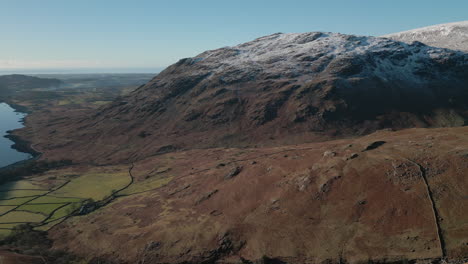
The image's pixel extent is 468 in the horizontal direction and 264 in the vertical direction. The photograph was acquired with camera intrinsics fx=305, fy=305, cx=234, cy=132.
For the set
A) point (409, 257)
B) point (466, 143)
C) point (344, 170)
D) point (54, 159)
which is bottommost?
point (54, 159)

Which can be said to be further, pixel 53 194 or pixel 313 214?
pixel 53 194

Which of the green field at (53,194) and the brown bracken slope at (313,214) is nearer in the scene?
the brown bracken slope at (313,214)

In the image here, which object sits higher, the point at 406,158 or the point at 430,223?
the point at 406,158

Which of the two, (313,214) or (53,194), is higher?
(313,214)

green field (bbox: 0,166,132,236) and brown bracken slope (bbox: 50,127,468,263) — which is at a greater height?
brown bracken slope (bbox: 50,127,468,263)

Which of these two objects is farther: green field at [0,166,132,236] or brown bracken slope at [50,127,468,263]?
green field at [0,166,132,236]

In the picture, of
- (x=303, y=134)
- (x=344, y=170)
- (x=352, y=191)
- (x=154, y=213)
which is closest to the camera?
(x=352, y=191)

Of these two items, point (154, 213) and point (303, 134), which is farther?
point (303, 134)

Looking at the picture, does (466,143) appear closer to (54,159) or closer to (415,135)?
(415,135)

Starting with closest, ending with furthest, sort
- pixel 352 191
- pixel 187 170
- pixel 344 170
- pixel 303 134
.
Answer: pixel 352 191, pixel 344 170, pixel 187 170, pixel 303 134

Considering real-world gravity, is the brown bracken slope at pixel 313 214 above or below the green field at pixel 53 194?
above

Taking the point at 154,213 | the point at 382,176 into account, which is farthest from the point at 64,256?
the point at 382,176
